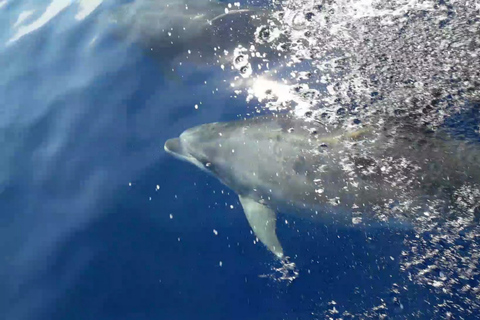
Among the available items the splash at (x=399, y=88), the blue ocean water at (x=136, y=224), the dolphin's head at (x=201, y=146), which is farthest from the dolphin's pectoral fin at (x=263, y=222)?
the splash at (x=399, y=88)

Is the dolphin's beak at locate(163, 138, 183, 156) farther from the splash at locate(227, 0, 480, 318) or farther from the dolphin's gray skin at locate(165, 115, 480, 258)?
the splash at locate(227, 0, 480, 318)

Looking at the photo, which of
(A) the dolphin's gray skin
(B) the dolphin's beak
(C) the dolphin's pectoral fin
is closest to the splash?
(A) the dolphin's gray skin

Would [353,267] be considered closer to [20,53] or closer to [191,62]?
[191,62]

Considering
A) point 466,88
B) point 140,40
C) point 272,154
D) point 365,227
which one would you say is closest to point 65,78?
point 140,40

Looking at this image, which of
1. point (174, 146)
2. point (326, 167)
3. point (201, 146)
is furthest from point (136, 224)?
point (326, 167)

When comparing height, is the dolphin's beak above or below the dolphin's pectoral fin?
above

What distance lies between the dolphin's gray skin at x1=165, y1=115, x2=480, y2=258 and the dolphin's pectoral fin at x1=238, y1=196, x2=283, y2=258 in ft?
0.05

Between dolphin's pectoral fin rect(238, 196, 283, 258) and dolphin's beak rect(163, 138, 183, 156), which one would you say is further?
dolphin's beak rect(163, 138, 183, 156)

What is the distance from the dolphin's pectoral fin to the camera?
21.3 ft

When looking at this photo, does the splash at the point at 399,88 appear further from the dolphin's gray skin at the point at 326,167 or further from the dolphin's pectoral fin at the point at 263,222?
the dolphin's pectoral fin at the point at 263,222

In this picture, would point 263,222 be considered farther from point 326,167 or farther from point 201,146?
point 201,146

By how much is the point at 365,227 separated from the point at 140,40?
23.6 feet

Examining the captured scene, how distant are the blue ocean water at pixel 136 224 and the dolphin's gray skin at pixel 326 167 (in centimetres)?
31

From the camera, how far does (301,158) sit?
21.7ft
